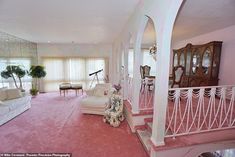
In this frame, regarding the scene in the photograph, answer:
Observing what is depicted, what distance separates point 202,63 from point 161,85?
150 inches

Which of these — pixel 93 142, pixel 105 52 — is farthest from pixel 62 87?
pixel 93 142

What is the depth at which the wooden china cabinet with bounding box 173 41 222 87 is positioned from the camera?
4.45 meters

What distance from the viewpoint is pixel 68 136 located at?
3023mm

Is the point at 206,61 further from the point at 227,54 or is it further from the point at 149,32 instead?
the point at 149,32

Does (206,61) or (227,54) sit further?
(206,61)

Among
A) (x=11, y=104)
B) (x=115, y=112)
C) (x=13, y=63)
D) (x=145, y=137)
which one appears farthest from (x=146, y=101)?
(x=13, y=63)

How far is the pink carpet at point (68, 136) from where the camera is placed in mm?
2553

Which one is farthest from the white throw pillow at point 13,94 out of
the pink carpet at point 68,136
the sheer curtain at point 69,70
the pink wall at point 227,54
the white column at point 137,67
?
the pink wall at point 227,54

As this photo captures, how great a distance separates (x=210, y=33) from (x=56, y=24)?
4.94 m

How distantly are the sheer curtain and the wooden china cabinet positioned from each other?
4.34 metres

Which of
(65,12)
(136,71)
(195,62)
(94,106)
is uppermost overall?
(65,12)

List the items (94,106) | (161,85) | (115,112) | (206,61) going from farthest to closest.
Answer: (206,61) < (94,106) < (115,112) < (161,85)

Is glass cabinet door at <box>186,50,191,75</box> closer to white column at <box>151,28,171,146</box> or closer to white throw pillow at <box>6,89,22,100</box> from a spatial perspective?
white column at <box>151,28,171,146</box>

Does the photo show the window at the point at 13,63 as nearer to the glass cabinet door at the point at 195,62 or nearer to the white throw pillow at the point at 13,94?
the white throw pillow at the point at 13,94
